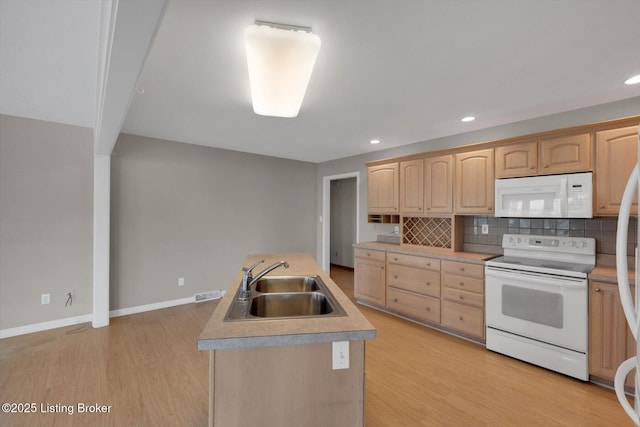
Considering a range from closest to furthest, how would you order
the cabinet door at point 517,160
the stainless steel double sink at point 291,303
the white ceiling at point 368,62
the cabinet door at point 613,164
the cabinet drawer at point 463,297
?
the white ceiling at point 368,62, the stainless steel double sink at point 291,303, the cabinet door at point 613,164, the cabinet door at point 517,160, the cabinet drawer at point 463,297

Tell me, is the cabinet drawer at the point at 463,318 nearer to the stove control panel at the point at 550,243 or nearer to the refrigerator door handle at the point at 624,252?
the stove control panel at the point at 550,243

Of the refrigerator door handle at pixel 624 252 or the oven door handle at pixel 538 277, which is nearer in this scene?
the refrigerator door handle at pixel 624 252

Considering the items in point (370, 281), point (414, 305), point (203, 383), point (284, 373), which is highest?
point (284, 373)

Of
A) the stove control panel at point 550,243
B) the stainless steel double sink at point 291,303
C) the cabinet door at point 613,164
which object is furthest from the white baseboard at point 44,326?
the cabinet door at point 613,164

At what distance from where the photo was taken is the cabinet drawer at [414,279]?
3.21m

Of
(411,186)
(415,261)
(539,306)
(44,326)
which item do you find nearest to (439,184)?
(411,186)

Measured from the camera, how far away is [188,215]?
409 centimetres

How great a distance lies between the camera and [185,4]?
1329 mm

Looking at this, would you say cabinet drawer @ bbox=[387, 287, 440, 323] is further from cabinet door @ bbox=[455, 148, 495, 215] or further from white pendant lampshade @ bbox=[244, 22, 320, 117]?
white pendant lampshade @ bbox=[244, 22, 320, 117]

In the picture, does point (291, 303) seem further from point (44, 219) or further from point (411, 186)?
point (44, 219)

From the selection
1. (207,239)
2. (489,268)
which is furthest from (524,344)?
(207,239)

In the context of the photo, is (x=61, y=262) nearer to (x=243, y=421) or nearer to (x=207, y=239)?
(x=207, y=239)

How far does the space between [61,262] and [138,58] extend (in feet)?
10.7

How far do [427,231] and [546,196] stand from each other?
1472mm
